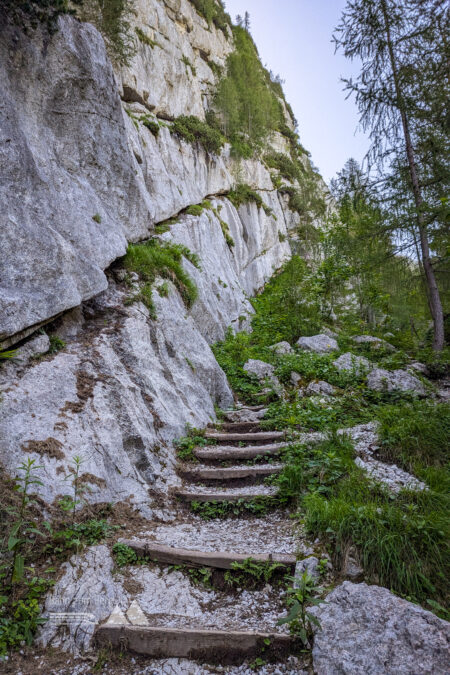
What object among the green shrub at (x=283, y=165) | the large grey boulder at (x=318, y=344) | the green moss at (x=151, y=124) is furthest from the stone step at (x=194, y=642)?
the green shrub at (x=283, y=165)

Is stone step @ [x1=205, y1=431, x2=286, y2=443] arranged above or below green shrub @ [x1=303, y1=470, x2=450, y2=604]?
above

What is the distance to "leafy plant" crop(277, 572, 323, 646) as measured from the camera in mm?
2186

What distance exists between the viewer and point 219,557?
3.14 metres

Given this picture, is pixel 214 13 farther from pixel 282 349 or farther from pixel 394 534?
pixel 394 534

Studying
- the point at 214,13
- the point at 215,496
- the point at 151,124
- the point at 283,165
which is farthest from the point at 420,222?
the point at 283,165

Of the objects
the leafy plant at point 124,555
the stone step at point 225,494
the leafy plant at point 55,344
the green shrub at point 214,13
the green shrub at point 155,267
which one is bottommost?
the stone step at point 225,494

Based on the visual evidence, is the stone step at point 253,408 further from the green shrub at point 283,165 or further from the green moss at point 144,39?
the green shrub at point 283,165

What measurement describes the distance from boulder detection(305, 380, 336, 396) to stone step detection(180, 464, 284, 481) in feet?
9.72

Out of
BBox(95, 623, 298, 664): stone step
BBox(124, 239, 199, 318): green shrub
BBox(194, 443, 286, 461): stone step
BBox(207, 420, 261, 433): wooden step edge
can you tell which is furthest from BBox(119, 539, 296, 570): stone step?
BBox(124, 239, 199, 318): green shrub

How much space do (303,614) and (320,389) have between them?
5733 millimetres

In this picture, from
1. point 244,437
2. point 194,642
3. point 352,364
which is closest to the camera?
point 194,642

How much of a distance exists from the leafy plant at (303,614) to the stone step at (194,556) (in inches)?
20.9

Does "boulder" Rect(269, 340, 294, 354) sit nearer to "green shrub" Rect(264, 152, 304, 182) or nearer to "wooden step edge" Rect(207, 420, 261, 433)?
"wooden step edge" Rect(207, 420, 261, 433)

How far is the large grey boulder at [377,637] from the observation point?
186cm
